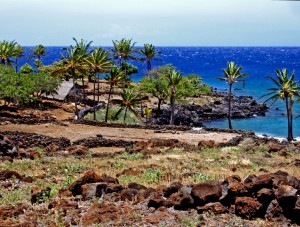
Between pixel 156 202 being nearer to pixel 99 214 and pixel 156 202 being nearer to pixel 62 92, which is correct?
pixel 99 214

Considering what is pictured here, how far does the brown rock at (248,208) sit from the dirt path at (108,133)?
23.6 metres

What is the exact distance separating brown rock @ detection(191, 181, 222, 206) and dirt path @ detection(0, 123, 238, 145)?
23.0 meters

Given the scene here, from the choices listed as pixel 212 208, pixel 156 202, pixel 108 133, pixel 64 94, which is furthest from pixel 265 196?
pixel 64 94

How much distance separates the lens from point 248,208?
471 inches

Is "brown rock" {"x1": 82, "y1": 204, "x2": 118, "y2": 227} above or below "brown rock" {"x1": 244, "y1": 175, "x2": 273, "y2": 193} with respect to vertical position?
below

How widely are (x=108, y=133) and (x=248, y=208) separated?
2703 centimetres

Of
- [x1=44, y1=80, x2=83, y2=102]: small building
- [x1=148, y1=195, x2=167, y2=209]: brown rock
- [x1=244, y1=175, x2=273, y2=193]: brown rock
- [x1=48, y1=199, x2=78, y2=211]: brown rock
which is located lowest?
[x1=48, y1=199, x2=78, y2=211]: brown rock

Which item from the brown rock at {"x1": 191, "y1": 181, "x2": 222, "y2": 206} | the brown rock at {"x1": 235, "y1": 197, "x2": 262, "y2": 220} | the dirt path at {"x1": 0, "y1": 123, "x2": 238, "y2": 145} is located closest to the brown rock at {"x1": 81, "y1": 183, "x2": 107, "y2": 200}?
the brown rock at {"x1": 191, "y1": 181, "x2": 222, "y2": 206}

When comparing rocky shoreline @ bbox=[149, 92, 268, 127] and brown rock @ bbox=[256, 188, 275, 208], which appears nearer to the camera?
brown rock @ bbox=[256, 188, 275, 208]

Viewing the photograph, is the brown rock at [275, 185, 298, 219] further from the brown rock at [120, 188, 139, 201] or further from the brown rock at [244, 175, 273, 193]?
the brown rock at [120, 188, 139, 201]

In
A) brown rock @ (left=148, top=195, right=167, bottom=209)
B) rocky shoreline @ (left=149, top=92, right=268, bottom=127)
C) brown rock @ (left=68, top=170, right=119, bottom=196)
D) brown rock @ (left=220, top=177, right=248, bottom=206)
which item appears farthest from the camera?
rocky shoreline @ (left=149, top=92, right=268, bottom=127)

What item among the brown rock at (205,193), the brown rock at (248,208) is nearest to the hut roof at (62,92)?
the brown rock at (205,193)

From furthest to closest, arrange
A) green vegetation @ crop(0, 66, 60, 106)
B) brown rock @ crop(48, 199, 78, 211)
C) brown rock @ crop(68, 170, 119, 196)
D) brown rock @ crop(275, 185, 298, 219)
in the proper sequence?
1. green vegetation @ crop(0, 66, 60, 106)
2. brown rock @ crop(68, 170, 119, 196)
3. brown rock @ crop(48, 199, 78, 211)
4. brown rock @ crop(275, 185, 298, 219)

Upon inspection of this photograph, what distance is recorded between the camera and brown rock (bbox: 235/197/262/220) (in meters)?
11.9
